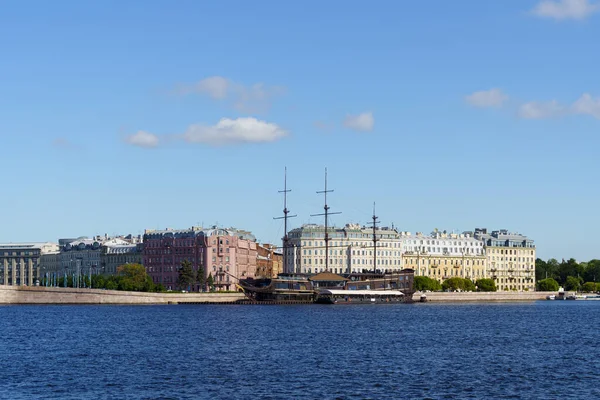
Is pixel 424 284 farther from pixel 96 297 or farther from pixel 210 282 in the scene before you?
pixel 96 297

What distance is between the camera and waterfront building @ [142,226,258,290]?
7057 inches

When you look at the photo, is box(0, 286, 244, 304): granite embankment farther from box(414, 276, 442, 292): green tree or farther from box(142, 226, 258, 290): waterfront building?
box(414, 276, 442, 292): green tree

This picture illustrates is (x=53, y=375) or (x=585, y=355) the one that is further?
(x=585, y=355)

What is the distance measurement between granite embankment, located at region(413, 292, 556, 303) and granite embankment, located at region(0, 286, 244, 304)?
40.3 meters

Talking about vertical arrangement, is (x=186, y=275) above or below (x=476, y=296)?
above

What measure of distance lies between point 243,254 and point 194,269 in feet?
44.7

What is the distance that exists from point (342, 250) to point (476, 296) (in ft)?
90.2

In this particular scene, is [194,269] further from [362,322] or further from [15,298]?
[362,322]

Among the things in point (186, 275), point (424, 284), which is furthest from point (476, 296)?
point (186, 275)

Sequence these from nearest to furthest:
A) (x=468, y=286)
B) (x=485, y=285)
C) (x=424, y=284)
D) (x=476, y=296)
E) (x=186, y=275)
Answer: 1. (x=186, y=275)
2. (x=476, y=296)
3. (x=424, y=284)
4. (x=468, y=286)
5. (x=485, y=285)

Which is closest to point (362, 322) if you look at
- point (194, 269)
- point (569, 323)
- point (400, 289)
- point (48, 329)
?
point (569, 323)

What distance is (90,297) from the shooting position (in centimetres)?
12838

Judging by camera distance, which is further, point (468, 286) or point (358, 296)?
point (468, 286)

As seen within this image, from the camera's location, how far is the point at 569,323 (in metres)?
97.5
